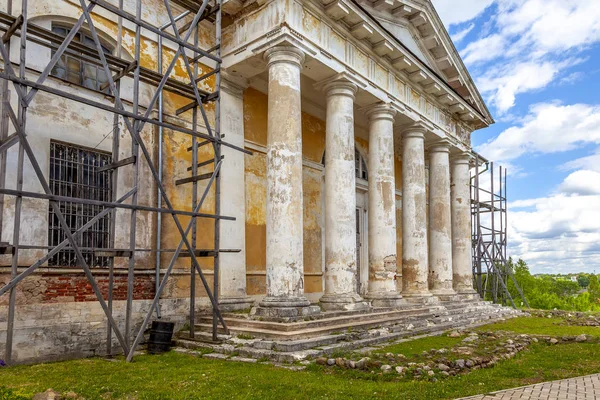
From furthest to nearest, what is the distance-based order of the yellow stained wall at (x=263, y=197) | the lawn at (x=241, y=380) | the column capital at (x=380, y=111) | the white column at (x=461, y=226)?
the white column at (x=461, y=226) → the column capital at (x=380, y=111) → the yellow stained wall at (x=263, y=197) → the lawn at (x=241, y=380)

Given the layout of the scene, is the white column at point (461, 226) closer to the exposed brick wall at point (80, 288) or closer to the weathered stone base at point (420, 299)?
the weathered stone base at point (420, 299)

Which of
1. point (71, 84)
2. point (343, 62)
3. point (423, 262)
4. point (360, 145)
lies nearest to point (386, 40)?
point (343, 62)

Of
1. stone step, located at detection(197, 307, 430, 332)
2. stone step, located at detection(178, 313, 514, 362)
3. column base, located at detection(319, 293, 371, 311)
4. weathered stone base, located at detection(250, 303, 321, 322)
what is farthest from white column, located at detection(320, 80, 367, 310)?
weathered stone base, located at detection(250, 303, 321, 322)

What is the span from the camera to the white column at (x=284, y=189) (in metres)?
10.2

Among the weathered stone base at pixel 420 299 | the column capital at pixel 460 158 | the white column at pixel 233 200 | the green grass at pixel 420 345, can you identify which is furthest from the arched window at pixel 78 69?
the column capital at pixel 460 158

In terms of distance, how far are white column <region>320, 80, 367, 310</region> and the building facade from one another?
34mm

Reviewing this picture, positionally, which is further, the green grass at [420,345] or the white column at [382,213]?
the white column at [382,213]

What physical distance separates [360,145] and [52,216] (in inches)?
451

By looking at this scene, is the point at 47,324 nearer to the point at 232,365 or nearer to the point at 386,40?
the point at 232,365

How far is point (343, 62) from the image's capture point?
1253 centimetres

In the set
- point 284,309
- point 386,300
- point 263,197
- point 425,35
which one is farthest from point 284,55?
point 425,35

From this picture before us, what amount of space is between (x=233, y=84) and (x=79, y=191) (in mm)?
4770

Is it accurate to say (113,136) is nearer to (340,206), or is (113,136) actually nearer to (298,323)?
(298,323)

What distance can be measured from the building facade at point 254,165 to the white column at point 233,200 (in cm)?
4
